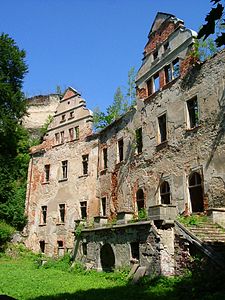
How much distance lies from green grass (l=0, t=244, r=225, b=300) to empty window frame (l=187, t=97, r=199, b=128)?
8.16 metres

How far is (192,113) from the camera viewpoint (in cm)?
1850

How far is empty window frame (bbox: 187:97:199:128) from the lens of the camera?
1822cm

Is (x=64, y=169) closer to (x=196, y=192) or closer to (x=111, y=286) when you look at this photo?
(x=196, y=192)

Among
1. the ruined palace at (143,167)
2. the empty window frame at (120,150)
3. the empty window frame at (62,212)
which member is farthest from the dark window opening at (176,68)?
the empty window frame at (62,212)

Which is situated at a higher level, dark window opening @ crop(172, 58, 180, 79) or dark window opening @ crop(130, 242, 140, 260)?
dark window opening @ crop(172, 58, 180, 79)

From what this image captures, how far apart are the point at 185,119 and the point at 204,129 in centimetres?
166

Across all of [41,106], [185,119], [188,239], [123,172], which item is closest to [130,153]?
[123,172]

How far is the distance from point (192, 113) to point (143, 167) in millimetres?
4947

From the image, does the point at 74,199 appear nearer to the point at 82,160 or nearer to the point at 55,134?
the point at 82,160

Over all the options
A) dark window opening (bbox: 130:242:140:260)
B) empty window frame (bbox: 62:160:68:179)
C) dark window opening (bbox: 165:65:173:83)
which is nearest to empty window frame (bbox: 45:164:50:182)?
empty window frame (bbox: 62:160:68:179)

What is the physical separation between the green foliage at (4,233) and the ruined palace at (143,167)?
168cm

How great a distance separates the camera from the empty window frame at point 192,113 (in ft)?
59.8

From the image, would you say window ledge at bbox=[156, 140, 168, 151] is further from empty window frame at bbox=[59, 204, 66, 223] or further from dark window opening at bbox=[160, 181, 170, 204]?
empty window frame at bbox=[59, 204, 66, 223]

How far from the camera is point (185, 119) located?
1862 cm
